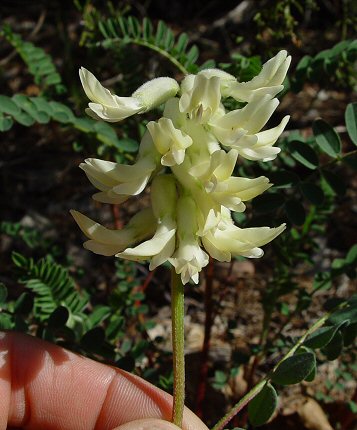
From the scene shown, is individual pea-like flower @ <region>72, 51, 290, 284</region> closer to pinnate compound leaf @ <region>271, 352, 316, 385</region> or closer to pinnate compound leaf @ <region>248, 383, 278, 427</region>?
pinnate compound leaf @ <region>271, 352, 316, 385</region>

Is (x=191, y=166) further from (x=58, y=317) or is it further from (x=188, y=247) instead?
(x=58, y=317)

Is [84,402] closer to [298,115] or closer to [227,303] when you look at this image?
[227,303]

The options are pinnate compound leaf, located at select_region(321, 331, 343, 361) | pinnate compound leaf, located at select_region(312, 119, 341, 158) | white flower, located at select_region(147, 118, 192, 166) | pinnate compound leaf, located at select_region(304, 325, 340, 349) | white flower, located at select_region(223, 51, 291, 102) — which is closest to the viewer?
white flower, located at select_region(147, 118, 192, 166)

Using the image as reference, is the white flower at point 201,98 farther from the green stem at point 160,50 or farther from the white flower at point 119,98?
the green stem at point 160,50

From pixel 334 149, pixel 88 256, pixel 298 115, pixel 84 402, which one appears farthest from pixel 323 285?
pixel 298 115

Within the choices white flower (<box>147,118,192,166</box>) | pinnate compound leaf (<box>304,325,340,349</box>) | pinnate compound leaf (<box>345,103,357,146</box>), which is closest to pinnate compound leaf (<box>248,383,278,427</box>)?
pinnate compound leaf (<box>304,325,340,349</box>)

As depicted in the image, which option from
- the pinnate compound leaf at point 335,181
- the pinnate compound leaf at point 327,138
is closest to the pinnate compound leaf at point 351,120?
the pinnate compound leaf at point 327,138
